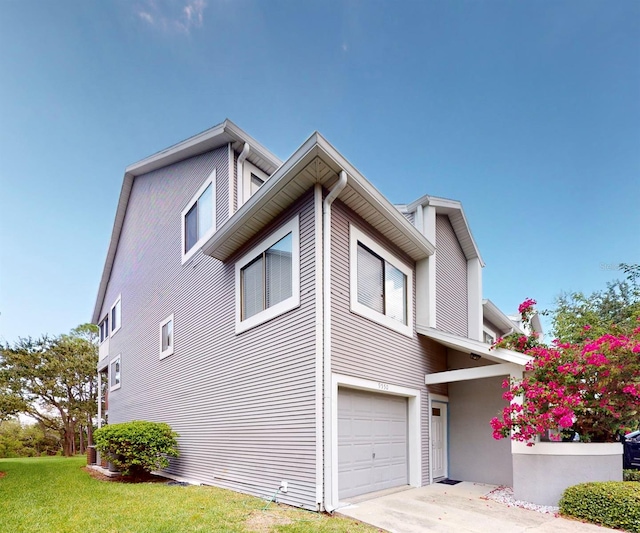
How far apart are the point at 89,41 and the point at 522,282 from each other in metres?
24.9

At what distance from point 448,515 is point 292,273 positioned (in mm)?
4865

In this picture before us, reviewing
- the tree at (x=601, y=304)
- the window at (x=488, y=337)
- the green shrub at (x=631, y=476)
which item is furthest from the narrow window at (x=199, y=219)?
the tree at (x=601, y=304)

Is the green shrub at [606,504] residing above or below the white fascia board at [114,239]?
below

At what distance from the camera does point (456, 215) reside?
12508 mm

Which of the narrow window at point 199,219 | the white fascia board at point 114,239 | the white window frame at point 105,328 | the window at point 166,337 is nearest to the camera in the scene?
the narrow window at point 199,219

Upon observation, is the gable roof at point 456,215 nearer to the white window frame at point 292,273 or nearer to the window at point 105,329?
the white window frame at point 292,273

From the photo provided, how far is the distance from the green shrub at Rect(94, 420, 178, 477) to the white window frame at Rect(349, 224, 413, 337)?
6761 mm

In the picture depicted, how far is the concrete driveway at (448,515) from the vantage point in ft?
20.6

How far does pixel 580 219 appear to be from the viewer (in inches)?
806

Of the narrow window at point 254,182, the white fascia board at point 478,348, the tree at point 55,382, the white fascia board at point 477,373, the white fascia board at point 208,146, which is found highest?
the white fascia board at point 208,146

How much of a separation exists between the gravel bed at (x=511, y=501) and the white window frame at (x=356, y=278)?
3.62m

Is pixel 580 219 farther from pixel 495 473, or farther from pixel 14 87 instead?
pixel 14 87

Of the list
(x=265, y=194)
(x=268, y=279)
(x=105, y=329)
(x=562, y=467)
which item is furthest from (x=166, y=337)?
(x=562, y=467)

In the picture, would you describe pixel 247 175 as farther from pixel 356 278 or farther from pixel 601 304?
pixel 601 304
